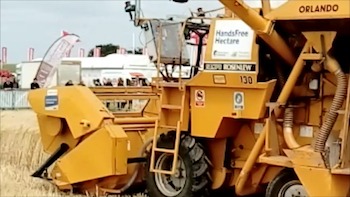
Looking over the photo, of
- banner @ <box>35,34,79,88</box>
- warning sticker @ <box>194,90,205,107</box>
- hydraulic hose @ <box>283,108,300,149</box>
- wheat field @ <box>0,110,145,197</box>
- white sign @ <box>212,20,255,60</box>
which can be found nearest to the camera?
hydraulic hose @ <box>283,108,300,149</box>

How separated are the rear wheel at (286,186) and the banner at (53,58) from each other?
9936 mm

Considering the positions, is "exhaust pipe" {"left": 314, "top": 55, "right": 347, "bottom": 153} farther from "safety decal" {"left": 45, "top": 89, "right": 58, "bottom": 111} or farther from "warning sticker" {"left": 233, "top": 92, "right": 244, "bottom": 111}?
"safety decal" {"left": 45, "top": 89, "right": 58, "bottom": 111}

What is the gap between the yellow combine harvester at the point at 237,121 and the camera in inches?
287

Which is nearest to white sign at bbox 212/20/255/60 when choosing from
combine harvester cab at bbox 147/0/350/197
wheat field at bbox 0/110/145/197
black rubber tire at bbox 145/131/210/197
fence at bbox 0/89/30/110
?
combine harvester cab at bbox 147/0/350/197

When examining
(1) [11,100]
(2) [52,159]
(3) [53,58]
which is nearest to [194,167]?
(2) [52,159]

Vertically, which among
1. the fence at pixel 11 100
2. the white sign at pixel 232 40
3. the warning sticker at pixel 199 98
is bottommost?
the fence at pixel 11 100

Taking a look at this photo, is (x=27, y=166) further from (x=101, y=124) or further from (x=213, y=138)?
(x=213, y=138)

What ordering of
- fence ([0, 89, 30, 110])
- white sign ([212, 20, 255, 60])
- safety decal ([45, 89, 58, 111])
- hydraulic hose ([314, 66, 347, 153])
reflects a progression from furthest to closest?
fence ([0, 89, 30, 110]), safety decal ([45, 89, 58, 111]), white sign ([212, 20, 255, 60]), hydraulic hose ([314, 66, 347, 153])

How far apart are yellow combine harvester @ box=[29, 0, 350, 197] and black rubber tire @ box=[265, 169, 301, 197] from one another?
1 cm

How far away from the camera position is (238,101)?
27.8 feet

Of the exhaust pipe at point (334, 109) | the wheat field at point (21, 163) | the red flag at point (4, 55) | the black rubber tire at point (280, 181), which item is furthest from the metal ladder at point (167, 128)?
the red flag at point (4, 55)

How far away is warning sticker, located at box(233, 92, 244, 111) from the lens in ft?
27.7

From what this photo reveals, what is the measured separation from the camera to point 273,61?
838cm

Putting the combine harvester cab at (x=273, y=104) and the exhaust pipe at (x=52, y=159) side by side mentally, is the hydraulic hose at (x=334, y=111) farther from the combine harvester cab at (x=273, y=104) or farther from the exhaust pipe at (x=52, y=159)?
the exhaust pipe at (x=52, y=159)
